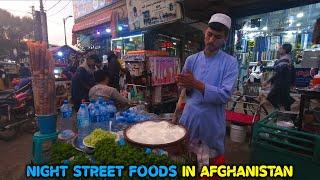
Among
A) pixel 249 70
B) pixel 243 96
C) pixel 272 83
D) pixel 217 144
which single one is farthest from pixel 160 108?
pixel 249 70

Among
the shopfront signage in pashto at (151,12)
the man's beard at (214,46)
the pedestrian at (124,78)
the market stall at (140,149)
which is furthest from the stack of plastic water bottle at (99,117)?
the pedestrian at (124,78)

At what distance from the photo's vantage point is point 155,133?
190 cm

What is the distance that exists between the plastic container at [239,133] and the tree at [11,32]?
2870 centimetres

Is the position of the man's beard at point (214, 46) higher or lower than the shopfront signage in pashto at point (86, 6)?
lower

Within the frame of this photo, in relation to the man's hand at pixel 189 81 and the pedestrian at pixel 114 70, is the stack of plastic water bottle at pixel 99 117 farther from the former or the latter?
the pedestrian at pixel 114 70

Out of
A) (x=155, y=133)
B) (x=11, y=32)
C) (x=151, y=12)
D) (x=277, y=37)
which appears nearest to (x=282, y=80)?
(x=151, y=12)

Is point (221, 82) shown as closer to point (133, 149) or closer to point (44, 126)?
point (133, 149)

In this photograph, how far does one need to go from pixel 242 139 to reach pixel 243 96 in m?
1.30

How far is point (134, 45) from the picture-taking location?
8.02m

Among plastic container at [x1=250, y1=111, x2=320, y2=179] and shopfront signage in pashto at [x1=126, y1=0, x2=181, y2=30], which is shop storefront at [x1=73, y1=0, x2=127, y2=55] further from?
plastic container at [x1=250, y1=111, x2=320, y2=179]

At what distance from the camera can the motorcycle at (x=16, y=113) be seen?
592 cm

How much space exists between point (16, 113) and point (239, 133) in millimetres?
5983

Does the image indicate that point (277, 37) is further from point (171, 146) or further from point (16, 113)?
point (16, 113)

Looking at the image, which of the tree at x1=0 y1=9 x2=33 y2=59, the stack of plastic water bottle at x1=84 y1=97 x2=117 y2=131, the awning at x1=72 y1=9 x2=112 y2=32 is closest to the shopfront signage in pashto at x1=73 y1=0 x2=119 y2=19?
the awning at x1=72 y1=9 x2=112 y2=32
